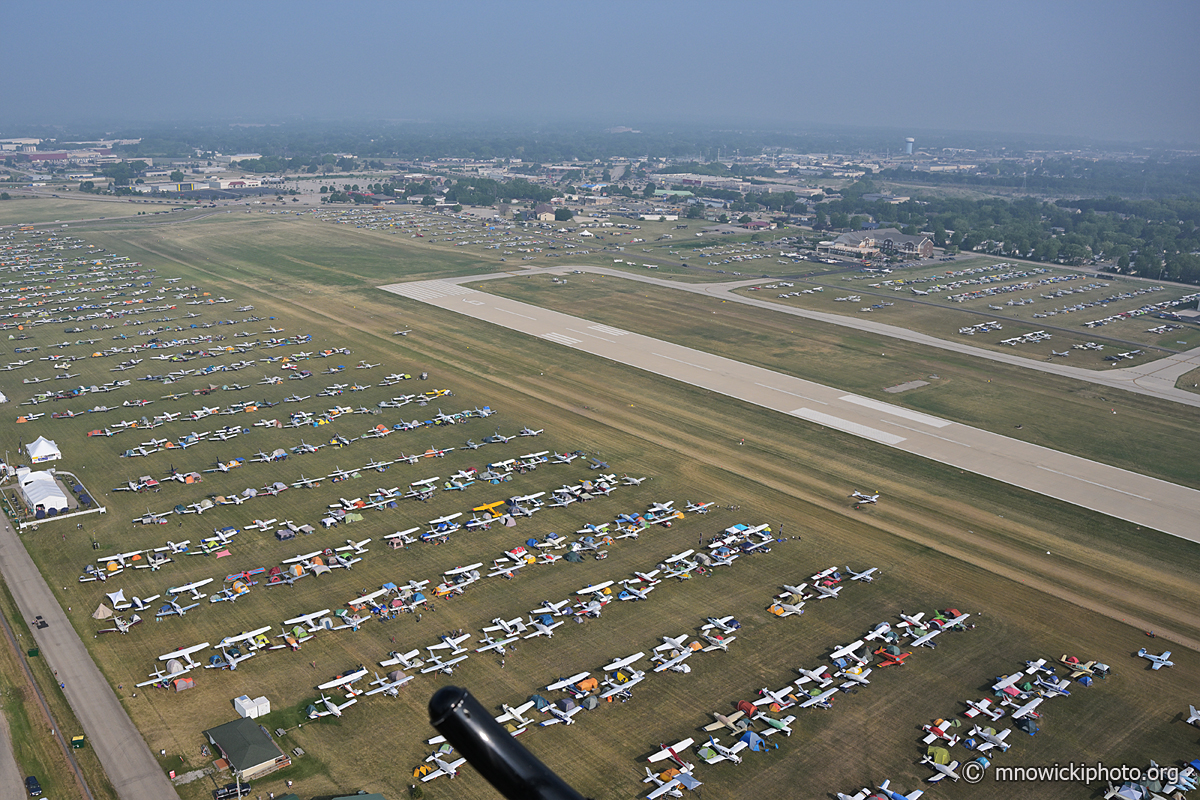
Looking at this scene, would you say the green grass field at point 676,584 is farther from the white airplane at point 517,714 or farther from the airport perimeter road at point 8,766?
the airport perimeter road at point 8,766

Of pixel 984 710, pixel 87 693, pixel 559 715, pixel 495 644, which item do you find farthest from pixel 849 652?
pixel 87 693

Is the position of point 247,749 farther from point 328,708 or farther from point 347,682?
point 347,682

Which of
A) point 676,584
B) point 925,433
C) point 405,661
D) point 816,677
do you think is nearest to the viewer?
point 816,677

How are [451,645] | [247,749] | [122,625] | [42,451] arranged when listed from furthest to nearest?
[42,451]
[122,625]
[451,645]
[247,749]

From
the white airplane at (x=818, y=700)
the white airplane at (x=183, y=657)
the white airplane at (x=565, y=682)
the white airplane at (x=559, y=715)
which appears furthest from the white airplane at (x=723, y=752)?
the white airplane at (x=183, y=657)

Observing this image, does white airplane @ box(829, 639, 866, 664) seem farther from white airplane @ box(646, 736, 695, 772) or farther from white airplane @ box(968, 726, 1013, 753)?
white airplane @ box(646, 736, 695, 772)

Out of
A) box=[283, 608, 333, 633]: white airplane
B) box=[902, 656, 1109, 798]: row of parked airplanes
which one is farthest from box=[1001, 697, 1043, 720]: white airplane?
box=[283, 608, 333, 633]: white airplane

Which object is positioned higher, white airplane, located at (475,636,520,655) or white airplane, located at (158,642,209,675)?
white airplane, located at (158,642,209,675)
